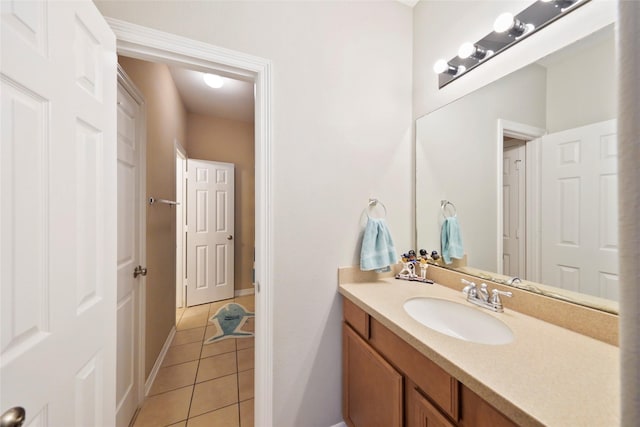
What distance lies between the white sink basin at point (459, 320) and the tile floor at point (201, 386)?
4.01 feet

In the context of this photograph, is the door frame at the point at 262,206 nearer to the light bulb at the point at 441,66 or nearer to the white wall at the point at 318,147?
the white wall at the point at 318,147

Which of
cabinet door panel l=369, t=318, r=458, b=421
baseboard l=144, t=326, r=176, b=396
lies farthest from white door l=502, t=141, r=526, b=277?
baseboard l=144, t=326, r=176, b=396

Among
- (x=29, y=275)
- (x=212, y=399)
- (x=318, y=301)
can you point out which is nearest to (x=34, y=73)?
(x=29, y=275)

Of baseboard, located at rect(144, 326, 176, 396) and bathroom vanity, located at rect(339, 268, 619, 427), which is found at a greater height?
bathroom vanity, located at rect(339, 268, 619, 427)

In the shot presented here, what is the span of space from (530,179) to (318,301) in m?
1.15

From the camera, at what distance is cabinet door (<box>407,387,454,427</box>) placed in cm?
76

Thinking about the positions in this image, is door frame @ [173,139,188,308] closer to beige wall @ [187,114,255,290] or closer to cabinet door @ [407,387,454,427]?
beige wall @ [187,114,255,290]

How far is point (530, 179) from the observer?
3.43ft

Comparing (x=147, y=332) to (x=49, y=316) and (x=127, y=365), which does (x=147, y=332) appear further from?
(x=49, y=316)

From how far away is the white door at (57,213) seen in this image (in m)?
0.56

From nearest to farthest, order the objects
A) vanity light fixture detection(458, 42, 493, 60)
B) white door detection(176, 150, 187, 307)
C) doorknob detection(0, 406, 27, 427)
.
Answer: doorknob detection(0, 406, 27, 427) → vanity light fixture detection(458, 42, 493, 60) → white door detection(176, 150, 187, 307)

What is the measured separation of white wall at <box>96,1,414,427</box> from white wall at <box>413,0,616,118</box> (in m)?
0.14

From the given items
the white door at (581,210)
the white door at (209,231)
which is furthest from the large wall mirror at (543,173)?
the white door at (209,231)

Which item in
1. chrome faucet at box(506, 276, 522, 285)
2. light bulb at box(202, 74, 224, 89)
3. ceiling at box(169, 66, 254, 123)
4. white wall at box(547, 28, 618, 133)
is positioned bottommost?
chrome faucet at box(506, 276, 522, 285)
